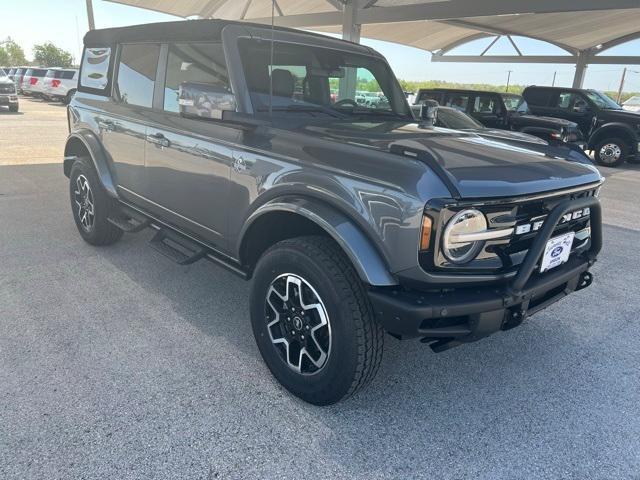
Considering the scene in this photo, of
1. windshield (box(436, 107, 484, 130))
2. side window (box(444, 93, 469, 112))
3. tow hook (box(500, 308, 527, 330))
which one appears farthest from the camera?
side window (box(444, 93, 469, 112))

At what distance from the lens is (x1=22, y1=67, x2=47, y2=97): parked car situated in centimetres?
2617

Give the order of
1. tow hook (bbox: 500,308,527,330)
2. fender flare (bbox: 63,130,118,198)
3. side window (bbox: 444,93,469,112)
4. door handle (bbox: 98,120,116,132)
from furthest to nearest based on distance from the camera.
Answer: side window (bbox: 444,93,469,112) < fender flare (bbox: 63,130,118,198) < door handle (bbox: 98,120,116,132) < tow hook (bbox: 500,308,527,330)

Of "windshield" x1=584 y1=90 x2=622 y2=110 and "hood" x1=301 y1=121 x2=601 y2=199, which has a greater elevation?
"windshield" x1=584 y1=90 x2=622 y2=110

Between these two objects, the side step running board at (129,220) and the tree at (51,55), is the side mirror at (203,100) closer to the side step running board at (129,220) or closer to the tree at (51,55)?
the side step running board at (129,220)

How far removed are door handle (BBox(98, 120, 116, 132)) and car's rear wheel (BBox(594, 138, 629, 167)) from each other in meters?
12.6

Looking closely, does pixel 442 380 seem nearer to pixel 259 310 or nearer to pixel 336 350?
pixel 336 350

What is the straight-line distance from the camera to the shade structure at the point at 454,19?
12.1 metres

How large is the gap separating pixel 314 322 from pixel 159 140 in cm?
188

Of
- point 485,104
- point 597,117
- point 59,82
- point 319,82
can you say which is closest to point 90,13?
point 59,82

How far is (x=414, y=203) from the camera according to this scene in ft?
6.67

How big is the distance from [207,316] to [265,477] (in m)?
1.56

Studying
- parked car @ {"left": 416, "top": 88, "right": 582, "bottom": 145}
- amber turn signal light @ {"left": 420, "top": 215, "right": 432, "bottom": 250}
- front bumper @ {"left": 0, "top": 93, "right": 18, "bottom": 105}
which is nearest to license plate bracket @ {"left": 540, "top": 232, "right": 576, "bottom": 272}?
amber turn signal light @ {"left": 420, "top": 215, "right": 432, "bottom": 250}

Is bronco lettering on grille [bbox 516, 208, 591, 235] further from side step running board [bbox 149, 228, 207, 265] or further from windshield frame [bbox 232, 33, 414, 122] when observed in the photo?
side step running board [bbox 149, 228, 207, 265]

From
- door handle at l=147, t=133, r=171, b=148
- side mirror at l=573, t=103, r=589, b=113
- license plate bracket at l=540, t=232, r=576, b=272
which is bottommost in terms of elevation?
license plate bracket at l=540, t=232, r=576, b=272
